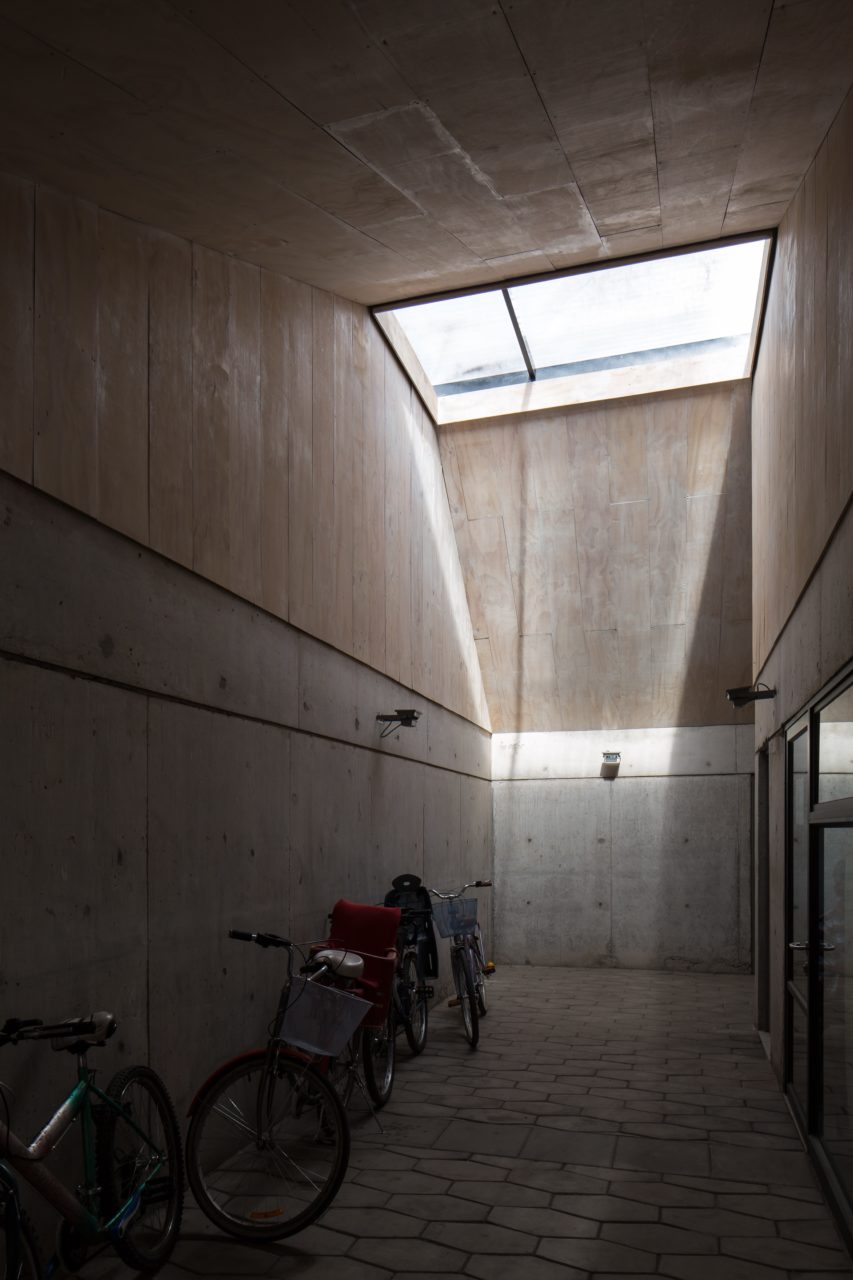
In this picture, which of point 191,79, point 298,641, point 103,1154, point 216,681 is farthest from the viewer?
point 298,641

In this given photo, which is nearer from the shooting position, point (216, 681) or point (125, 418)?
point (125, 418)

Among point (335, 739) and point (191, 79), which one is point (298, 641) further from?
point (191, 79)

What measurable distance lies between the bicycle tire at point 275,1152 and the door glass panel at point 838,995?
1711 mm

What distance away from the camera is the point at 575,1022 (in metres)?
7.36

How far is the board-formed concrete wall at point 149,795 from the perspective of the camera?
3021 mm

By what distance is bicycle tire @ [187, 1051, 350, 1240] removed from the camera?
3430mm

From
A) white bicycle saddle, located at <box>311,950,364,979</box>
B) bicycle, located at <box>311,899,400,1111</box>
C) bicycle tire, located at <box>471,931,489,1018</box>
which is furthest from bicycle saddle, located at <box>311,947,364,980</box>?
bicycle tire, located at <box>471,931,489,1018</box>

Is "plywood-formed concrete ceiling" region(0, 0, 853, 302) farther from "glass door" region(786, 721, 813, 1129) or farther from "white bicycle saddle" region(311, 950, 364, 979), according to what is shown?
A: "white bicycle saddle" region(311, 950, 364, 979)

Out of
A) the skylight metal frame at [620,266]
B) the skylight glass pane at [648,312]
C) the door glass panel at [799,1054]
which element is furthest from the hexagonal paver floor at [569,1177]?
the skylight glass pane at [648,312]

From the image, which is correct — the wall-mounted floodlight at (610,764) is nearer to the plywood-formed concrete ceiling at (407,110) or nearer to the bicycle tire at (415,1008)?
the bicycle tire at (415,1008)

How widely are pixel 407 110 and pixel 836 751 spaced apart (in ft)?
9.10

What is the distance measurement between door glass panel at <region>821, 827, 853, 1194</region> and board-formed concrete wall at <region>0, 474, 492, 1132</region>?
2381mm

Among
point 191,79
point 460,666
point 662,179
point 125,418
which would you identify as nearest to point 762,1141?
point 125,418

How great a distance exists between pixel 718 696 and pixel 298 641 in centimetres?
593
